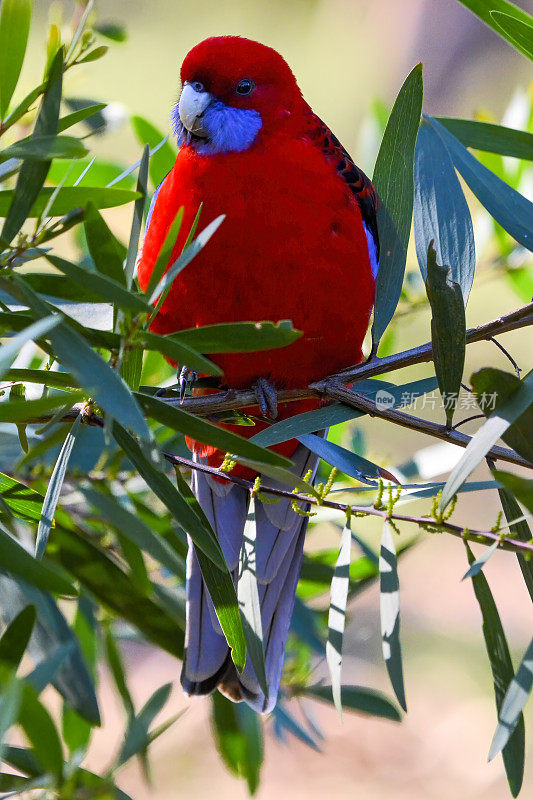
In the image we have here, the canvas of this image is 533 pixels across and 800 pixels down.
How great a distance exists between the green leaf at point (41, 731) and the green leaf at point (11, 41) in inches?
22.5

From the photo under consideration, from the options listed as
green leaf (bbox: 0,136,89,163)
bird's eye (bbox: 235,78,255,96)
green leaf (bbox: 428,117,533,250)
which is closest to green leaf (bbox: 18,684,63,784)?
green leaf (bbox: 0,136,89,163)

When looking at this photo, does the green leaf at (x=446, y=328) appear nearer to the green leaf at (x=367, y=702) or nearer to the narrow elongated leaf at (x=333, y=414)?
the narrow elongated leaf at (x=333, y=414)

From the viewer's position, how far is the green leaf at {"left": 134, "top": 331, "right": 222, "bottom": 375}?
0.78 m

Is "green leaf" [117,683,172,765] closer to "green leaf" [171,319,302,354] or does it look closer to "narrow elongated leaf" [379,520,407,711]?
"narrow elongated leaf" [379,520,407,711]

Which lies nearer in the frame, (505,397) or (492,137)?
(505,397)

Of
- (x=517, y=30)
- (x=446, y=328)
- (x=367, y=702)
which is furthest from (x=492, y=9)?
(x=367, y=702)

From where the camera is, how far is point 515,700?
784mm

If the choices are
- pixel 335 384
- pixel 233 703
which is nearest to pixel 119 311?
pixel 335 384

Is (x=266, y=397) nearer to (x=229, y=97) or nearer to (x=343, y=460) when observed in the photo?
(x=343, y=460)

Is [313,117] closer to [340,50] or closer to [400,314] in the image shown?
[400,314]

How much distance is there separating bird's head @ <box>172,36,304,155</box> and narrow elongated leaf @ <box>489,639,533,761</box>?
1028 mm

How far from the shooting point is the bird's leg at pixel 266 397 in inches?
54.5

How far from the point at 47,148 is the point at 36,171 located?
0.06 meters

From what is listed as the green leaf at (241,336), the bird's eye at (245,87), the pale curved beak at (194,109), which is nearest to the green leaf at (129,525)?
the green leaf at (241,336)
